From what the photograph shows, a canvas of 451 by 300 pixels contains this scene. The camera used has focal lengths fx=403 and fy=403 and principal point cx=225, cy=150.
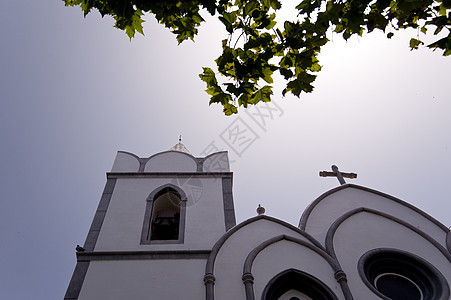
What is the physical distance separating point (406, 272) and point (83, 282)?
6474mm

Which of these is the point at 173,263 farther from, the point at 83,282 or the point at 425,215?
the point at 425,215

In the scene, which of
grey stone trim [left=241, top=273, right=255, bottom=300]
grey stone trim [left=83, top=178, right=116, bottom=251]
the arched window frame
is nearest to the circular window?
grey stone trim [left=241, top=273, right=255, bottom=300]

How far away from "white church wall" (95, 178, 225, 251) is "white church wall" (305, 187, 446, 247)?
224 cm

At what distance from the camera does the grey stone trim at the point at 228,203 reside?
32.0ft

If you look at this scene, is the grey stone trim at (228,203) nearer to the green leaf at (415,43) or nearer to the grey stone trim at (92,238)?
the grey stone trim at (92,238)

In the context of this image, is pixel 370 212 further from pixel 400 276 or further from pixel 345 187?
pixel 400 276

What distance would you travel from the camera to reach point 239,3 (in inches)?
208

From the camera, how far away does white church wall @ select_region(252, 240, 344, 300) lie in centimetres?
771

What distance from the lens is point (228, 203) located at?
10500 millimetres

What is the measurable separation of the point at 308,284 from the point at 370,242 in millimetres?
1899

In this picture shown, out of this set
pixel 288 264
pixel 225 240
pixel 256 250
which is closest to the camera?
pixel 288 264

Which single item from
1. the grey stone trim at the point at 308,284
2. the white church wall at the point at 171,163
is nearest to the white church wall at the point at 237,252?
the grey stone trim at the point at 308,284

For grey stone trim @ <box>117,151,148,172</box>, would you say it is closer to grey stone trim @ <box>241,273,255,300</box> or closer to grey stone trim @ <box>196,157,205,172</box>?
grey stone trim @ <box>196,157,205,172</box>

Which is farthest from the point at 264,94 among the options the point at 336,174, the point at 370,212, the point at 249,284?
the point at 336,174
